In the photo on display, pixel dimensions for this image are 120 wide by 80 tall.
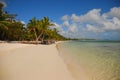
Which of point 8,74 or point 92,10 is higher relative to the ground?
point 92,10

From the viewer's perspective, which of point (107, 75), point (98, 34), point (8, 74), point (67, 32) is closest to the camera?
point (8, 74)

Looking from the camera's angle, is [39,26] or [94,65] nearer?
[94,65]

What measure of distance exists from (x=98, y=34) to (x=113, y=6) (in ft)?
0.97

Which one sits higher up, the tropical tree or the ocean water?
the tropical tree

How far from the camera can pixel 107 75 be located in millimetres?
2117

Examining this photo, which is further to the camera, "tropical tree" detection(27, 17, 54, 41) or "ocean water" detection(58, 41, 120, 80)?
"tropical tree" detection(27, 17, 54, 41)

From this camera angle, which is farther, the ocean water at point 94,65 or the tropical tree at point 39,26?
the tropical tree at point 39,26

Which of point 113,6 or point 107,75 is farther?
point 107,75

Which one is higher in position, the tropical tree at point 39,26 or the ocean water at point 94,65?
the tropical tree at point 39,26

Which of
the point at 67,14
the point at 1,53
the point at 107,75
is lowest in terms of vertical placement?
the point at 107,75

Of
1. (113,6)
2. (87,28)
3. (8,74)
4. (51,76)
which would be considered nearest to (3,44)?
(8,74)

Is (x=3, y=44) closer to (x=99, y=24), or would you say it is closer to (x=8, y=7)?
(x=8, y=7)

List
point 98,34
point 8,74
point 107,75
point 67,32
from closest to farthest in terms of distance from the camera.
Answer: point 8,74 → point 98,34 → point 67,32 → point 107,75

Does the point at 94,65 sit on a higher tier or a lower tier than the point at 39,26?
lower
